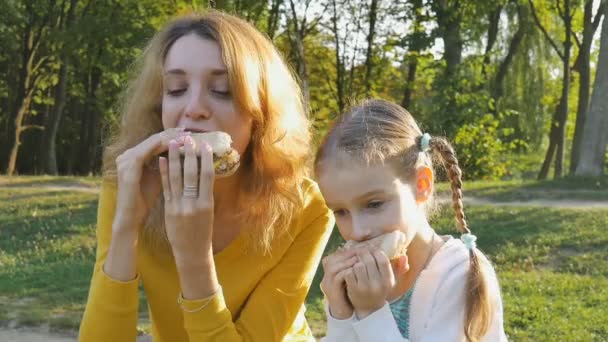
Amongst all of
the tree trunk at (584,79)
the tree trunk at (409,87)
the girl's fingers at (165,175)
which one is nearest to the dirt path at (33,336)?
the girl's fingers at (165,175)

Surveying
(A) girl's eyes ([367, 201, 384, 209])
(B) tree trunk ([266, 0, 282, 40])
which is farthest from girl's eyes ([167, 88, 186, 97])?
(B) tree trunk ([266, 0, 282, 40])

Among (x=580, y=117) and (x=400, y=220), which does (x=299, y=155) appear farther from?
(x=580, y=117)

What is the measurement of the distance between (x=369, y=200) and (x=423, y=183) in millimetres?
252

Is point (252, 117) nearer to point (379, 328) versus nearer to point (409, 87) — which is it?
point (379, 328)

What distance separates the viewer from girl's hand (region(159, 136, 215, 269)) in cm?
224

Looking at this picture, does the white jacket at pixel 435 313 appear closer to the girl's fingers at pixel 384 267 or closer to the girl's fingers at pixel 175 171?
the girl's fingers at pixel 384 267

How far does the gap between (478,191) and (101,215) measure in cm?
1063

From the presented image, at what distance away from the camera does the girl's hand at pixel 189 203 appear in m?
2.24

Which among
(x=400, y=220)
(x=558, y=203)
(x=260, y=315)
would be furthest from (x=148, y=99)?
(x=558, y=203)

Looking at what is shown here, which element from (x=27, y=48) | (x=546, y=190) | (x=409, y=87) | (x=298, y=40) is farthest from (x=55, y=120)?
(x=546, y=190)

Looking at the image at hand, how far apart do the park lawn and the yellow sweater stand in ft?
10.9

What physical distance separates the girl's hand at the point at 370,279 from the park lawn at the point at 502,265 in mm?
3842

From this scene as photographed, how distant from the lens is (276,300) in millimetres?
2584

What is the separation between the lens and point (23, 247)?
967 centimetres
